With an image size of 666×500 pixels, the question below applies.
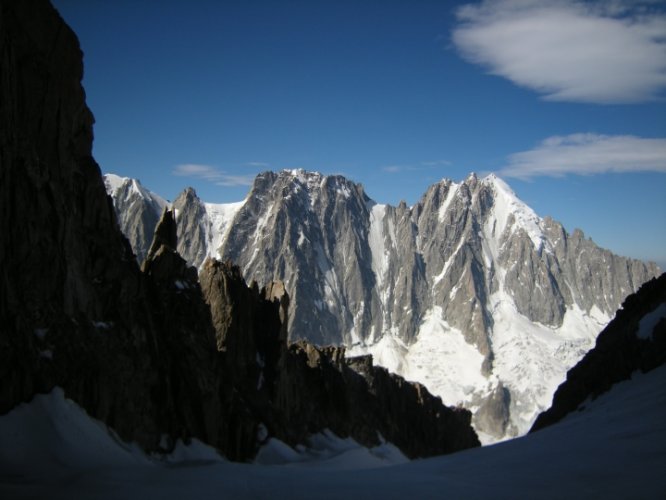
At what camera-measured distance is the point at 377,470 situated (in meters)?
31.2

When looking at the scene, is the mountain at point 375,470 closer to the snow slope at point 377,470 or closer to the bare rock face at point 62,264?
the snow slope at point 377,470

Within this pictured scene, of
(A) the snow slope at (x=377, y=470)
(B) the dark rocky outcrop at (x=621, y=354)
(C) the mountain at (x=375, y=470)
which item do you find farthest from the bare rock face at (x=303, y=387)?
(A) the snow slope at (x=377, y=470)

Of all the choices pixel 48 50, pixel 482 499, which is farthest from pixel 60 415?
pixel 482 499

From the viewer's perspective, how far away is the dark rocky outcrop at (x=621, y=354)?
164 ft

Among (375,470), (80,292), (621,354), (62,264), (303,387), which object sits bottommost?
(375,470)

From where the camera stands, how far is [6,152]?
36.7 m

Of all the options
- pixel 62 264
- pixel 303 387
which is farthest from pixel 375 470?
pixel 303 387

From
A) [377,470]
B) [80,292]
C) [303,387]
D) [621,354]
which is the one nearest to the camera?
[377,470]

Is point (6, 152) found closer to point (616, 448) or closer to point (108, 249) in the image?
point (108, 249)

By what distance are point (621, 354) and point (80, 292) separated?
4046 centimetres

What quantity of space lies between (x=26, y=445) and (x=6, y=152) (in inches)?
604

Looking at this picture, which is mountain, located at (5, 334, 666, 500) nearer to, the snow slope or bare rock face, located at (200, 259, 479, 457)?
the snow slope

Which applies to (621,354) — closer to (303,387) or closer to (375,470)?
(375,470)

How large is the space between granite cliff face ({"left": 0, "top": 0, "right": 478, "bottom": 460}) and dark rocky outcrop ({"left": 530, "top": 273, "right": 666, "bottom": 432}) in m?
30.0
